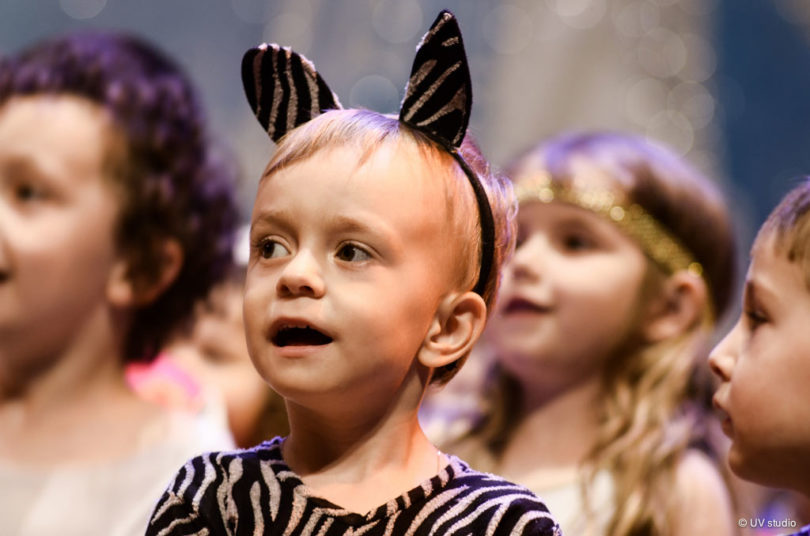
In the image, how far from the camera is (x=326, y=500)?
1.17 m

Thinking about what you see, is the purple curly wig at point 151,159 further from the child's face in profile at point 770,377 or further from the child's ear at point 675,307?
the child's face in profile at point 770,377

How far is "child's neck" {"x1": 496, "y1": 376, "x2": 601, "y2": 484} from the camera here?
1999mm

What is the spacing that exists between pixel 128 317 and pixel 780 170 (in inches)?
101

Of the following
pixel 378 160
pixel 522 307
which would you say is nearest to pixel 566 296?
pixel 522 307

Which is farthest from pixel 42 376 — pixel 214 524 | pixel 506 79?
pixel 506 79

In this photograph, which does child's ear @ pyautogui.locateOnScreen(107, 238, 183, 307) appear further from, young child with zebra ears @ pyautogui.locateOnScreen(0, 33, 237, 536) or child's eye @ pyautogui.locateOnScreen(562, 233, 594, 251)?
child's eye @ pyautogui.locateOnScreen(562, 233, 594, 251)

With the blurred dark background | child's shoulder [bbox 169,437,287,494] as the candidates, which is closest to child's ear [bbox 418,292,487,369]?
child's shoulder [bbox 169,437,287,494]

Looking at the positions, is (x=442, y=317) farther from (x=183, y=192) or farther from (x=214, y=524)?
(x=183, y=192)

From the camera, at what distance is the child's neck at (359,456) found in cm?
119

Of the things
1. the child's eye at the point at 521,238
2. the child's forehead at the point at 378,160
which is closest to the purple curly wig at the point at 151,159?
the child's eye at the point at 521,238

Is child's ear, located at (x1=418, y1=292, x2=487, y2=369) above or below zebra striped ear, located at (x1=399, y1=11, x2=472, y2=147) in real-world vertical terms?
below

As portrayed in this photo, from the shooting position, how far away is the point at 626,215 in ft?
6.72

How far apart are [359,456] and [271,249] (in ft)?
0.87

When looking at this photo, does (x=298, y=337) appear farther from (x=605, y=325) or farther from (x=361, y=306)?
(x=605, y=325)
